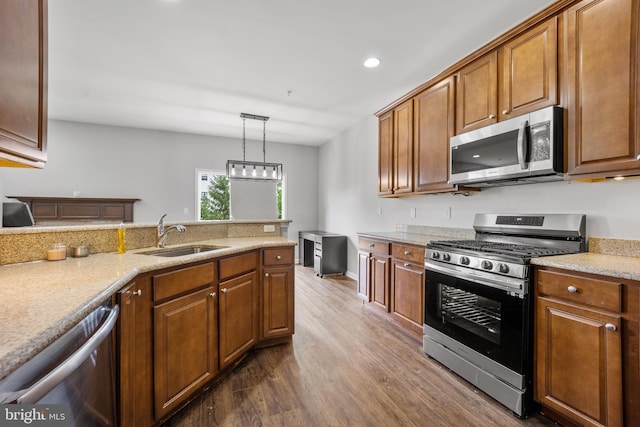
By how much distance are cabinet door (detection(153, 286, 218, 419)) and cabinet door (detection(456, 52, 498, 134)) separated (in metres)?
2.50

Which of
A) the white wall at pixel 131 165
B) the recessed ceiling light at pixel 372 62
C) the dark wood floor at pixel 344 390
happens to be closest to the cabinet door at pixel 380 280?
the dark wood floor at pixel 344 390

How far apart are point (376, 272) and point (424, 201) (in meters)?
1.08

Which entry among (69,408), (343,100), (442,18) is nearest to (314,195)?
(343,100)

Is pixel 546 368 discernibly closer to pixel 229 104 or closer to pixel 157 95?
pixel 229 104

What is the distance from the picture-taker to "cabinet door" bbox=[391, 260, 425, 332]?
8.77ft

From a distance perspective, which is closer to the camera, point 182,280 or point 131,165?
point 182,280

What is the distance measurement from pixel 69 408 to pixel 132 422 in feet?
2.39

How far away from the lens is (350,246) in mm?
5355

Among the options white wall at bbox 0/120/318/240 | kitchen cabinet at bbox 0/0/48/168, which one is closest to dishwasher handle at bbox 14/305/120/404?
kitchen cabinet at bbox 0/0/48/168

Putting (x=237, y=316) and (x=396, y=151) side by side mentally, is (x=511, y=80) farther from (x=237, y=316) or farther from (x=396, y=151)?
(x=237, y=316)

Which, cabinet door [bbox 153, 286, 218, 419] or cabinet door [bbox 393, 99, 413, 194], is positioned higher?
cabinet door [bbox 393, 99, 413, 194]

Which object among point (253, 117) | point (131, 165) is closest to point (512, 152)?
point (253, 117)

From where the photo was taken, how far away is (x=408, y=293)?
2830 millimetres

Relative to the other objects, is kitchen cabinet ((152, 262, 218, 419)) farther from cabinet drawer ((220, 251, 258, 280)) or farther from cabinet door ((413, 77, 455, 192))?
cabinet door ((413, 77, 455, 192))
